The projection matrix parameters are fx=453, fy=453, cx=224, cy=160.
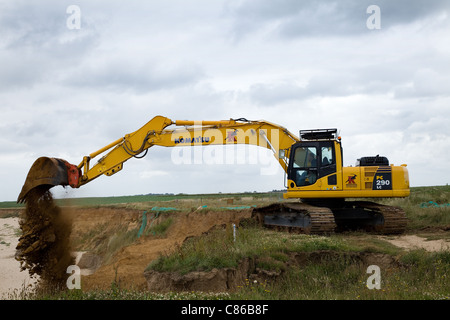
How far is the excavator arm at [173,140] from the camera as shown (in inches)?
576

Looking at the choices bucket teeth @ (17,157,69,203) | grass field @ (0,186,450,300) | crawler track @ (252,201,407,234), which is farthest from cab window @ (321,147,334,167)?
bucket teeth @ (17,157,69,203)

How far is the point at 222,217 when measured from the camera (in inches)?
952

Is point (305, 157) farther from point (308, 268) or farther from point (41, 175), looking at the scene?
point (41, 175)

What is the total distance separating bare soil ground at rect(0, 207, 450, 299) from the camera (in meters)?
14.9

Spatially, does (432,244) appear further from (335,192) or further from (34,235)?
(34,235)

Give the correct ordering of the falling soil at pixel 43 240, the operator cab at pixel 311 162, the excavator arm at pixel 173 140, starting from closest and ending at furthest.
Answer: the falling soil at pixel 43 240
the excavator arm at pixel 173 140
the operator cab at pixel 311 162

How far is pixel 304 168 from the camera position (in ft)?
54.6

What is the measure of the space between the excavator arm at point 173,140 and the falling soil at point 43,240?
0.59m

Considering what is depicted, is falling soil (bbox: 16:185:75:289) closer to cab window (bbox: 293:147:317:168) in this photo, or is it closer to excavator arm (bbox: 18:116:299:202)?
excavator arm (bbox: 18:116:299:202)

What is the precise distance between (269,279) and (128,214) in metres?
24.1

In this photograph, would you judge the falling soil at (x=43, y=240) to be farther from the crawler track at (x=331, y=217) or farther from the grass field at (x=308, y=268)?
the crawler track at (x=331, y=217)

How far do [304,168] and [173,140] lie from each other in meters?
4.89

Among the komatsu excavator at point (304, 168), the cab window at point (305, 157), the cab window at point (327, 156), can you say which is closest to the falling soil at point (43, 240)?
the komatsu excavator at point (304, 168)
